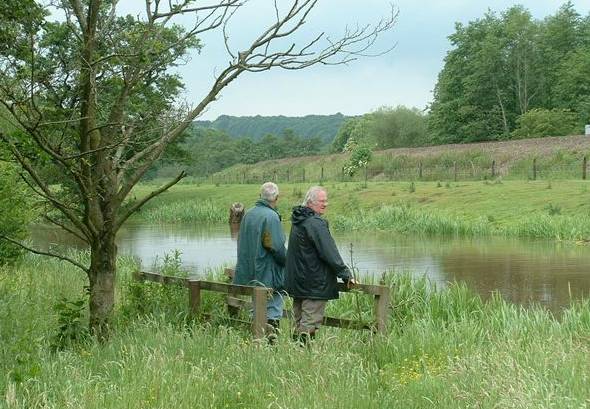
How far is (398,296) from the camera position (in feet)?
38.7

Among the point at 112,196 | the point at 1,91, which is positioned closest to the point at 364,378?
the point at 112,196

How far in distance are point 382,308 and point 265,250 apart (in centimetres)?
128

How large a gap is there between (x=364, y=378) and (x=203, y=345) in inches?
60.2

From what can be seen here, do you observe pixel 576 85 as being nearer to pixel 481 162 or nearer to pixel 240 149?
pixel 481 162

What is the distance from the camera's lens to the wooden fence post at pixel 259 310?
788cm

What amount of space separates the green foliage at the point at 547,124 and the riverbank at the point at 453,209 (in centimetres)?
2281

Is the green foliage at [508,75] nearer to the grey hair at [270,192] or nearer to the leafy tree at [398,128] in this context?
the leafy tree at [398,128]

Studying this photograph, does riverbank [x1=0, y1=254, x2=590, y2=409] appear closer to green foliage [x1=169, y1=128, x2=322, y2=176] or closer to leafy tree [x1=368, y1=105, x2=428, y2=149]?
leafy tree [x1=368, y1=105, x2=428, y2=149]

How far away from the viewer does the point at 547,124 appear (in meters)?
64.1

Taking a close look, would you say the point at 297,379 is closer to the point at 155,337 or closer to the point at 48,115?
the point at 155,337

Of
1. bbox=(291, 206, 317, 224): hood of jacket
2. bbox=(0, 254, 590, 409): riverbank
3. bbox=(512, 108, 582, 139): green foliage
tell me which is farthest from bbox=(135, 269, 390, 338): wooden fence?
bbox=(512, 108, 582, 139): green foliage

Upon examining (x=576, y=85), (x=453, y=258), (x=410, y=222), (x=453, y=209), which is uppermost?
(x=576, y=85)

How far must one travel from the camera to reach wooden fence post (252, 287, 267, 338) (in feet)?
25.8

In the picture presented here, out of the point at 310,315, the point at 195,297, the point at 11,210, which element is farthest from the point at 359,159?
the point at 310,315
